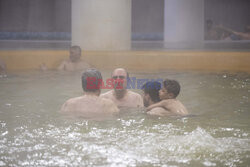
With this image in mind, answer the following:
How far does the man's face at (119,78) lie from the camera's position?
5.88m

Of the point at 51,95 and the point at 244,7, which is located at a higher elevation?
the point at 244,7

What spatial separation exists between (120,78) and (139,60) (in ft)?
15.6

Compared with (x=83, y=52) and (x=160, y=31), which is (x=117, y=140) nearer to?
(x=83, y=52)

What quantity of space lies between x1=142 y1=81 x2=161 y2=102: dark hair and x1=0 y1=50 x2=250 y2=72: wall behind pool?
4705 millimetres

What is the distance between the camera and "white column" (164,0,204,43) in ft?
56.2

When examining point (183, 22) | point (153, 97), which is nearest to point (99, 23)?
point (153, 97)

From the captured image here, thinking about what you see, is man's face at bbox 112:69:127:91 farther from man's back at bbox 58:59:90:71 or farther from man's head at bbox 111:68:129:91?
man's back at bbox 58:59:90:71

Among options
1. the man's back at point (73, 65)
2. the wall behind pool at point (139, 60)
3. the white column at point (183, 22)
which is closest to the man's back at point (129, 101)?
the man's back at point (73, 65)

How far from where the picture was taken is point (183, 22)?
1711 cm

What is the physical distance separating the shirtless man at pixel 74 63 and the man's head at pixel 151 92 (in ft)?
12.5

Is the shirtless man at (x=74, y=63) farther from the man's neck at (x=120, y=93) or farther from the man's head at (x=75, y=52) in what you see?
the man's neck at (x=120, y=93)

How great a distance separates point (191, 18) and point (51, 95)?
35.4 ft

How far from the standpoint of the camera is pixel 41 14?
2106cm

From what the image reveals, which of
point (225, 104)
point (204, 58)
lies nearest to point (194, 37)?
point (204, 58)
